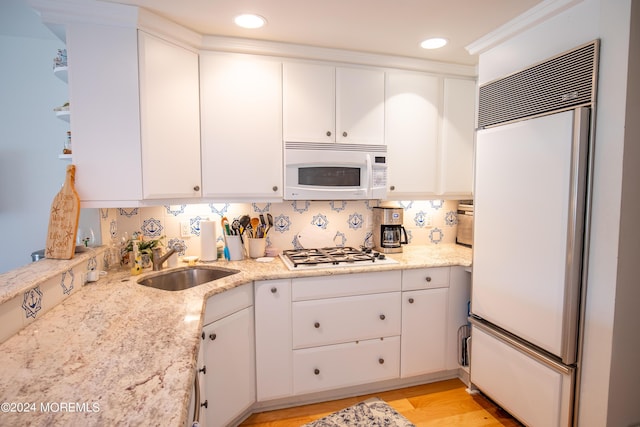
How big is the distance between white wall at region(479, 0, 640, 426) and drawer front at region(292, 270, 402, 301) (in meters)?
1.04

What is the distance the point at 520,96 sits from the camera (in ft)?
5.74

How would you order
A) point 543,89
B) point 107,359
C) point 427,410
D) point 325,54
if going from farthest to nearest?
point 325,54 < point 427,410 < point 543,89 < point 107,359

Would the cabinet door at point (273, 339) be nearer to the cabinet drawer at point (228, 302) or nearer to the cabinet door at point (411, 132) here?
the cabinet drawer at point (228, 302)

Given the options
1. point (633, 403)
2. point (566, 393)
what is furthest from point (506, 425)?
point (633, 403)

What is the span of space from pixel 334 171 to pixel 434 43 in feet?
3.48

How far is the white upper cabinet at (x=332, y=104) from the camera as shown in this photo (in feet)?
7.27

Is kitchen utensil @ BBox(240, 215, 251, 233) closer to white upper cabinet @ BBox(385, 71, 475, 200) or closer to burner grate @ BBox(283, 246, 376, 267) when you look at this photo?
burner grate @ BBox(283, 246, 376, 267)

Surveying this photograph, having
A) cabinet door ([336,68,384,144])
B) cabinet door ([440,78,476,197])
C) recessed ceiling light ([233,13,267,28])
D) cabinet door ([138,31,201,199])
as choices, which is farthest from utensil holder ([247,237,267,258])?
cabinet door ([440,78,476,197])

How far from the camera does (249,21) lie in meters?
1.85

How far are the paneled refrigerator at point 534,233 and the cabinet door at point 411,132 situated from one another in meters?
0.51

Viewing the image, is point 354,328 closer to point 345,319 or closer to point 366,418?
point 345,319

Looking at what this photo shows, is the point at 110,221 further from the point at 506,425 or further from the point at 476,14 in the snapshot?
the point at 506,425

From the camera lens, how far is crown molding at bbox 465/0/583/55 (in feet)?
5.09

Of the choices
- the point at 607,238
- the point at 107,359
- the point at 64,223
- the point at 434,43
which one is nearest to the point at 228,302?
the point at 107,359
